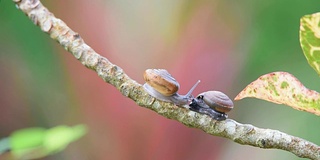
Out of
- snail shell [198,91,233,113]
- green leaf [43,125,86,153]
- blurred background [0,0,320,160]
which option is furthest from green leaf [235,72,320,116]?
blurred background [0,0,320,160]

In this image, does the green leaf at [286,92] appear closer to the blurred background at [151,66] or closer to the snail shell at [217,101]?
the snail shell at [217,101]

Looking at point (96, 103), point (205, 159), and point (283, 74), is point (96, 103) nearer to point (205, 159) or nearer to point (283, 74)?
point (205, 159)

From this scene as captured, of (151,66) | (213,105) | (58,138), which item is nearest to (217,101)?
(213,105)

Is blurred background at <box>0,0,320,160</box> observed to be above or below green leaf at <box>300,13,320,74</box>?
above

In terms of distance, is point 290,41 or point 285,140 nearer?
point 285,140

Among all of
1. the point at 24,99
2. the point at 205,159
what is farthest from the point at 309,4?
the point at 24,99

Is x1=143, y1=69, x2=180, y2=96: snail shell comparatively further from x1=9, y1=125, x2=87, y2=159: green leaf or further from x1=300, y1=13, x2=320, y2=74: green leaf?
x1=9, y1=125, x2=87, y2=159: green leaf
